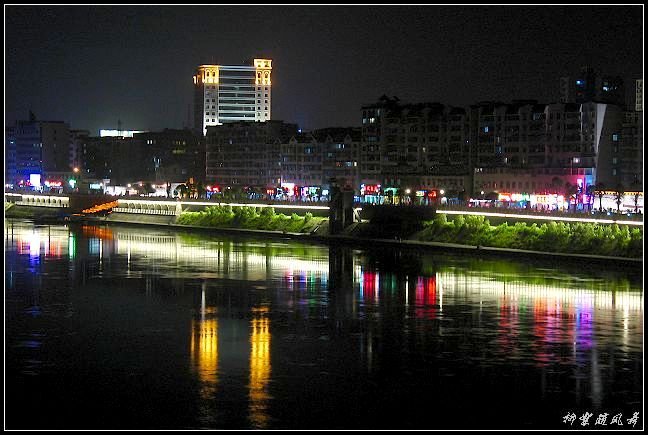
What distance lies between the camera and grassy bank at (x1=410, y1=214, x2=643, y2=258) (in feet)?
171

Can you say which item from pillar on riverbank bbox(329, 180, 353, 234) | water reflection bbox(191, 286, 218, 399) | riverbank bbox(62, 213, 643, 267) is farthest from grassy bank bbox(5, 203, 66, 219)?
water reflection bbox(191, 286, 218, 399)

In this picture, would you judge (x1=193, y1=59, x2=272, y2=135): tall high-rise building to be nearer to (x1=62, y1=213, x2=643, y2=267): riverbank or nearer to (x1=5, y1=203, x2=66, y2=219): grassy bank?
(x1=5, y1=203, x2=66, y2=219): grassy bank

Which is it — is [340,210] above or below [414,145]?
below

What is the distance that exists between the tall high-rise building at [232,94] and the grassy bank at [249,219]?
9976 centimetres

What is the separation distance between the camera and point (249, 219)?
7919 cm

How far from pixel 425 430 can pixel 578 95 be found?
336ft

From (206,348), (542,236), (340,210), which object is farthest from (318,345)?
(340,210)

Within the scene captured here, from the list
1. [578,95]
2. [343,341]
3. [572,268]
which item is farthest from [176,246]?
[578,95]

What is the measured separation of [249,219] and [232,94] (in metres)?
112

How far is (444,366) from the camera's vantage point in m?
27.0

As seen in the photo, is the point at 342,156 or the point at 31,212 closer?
the point at 31,212

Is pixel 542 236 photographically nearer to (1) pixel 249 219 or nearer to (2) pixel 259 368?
(1) pixel 249 219

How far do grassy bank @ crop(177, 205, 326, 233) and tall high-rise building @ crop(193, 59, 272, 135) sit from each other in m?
99.8

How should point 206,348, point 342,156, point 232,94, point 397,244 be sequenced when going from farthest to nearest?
point 232,94, point 342,156, point 397,244, point 206,348
